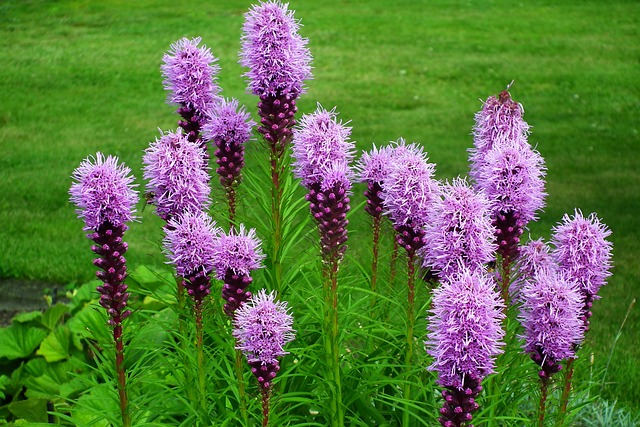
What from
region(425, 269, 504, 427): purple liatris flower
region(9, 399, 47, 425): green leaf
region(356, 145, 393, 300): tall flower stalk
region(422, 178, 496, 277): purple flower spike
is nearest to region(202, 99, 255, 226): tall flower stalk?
region(356, 145, 393, 300): tall flower stalk

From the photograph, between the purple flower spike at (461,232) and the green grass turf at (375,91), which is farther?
the green grass turf at (375,91)

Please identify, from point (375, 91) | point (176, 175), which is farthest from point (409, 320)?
point (375, 91)

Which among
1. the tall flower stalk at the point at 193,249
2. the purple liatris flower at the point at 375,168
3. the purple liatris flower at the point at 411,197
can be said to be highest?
the purple liatris flower at the point at 375,168

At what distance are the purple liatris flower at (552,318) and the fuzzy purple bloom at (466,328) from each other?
41 centimetres

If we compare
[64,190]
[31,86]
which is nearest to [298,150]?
[64,190]

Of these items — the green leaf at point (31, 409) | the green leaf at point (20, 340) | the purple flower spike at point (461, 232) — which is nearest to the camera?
the purple flower spike at point (461, 232)

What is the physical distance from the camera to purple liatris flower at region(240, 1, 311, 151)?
11.1 ft

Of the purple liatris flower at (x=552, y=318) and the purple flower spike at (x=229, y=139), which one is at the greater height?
the purple flower spike at (x=229, y=139)

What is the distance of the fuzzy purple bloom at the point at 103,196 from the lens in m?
2.96

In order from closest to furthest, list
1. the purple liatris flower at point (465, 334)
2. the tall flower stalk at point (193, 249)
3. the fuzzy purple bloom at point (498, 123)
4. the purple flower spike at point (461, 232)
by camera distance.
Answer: the purple liatris flower at point (465, 334) < the purple flower spike at point (461, 232) < the tall flower stalk at point (193, 249) < the fuzzy purple bloom at point (498, 123)

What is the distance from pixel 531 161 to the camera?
9.47 ft

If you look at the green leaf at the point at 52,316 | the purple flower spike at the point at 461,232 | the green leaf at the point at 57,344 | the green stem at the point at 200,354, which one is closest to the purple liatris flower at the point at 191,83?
the green stem at the point at 200,354

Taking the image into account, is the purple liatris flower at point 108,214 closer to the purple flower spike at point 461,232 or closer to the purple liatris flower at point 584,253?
the purple flower spike at point 461,232

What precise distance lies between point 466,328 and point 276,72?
133cm
